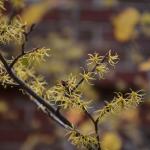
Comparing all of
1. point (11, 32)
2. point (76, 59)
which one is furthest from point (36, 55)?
point (76, 59)

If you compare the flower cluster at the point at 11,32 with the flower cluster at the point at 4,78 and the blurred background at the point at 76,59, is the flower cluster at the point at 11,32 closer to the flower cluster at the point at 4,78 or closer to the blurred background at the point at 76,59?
the flower cluster at the point at 4,78

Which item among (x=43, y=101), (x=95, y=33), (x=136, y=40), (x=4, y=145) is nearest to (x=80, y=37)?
(x=95, y=33)

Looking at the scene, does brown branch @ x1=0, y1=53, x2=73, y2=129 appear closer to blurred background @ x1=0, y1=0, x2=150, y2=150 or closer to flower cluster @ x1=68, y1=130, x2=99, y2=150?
flower cluster @ x1=68, y1=130, x2=99, y2=150

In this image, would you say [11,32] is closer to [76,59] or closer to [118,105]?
[118,105]

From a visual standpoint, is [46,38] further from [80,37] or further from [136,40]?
[136,40]

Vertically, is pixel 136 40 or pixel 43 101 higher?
pixel 43 101

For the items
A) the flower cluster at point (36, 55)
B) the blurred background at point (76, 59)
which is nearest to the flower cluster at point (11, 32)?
the flower cluster at point (36, 55)
